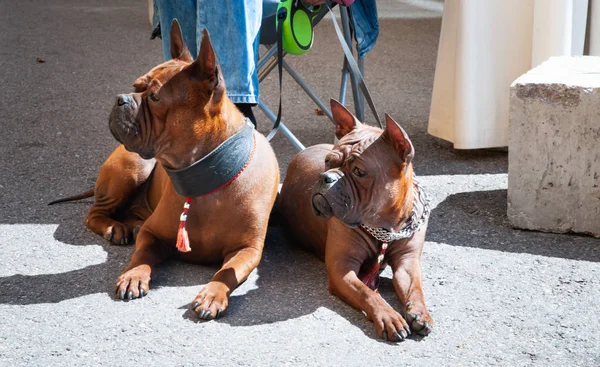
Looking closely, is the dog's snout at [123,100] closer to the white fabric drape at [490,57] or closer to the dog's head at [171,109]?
the dog's head at [171,109]

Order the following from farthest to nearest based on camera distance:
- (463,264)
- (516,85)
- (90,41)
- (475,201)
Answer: (90,41) → (475,201) → (516,85) → (463,264)

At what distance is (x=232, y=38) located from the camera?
397 cm

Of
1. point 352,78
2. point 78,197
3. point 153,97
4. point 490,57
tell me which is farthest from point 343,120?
point 490,57

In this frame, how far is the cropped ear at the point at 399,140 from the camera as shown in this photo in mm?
3051

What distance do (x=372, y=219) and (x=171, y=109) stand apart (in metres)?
0.85

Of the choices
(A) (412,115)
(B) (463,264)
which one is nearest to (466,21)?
(A) (412,115)

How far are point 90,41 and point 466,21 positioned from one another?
211 inches

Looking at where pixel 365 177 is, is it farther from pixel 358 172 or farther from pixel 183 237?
pixel 183 237

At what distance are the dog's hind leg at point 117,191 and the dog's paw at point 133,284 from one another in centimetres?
53

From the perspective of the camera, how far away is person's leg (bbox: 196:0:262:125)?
13.0 ft

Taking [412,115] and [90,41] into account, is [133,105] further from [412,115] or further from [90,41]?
[90,41]

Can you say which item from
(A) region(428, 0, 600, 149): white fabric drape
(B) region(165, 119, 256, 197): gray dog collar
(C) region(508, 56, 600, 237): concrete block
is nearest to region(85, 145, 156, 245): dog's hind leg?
(B) region(165, 119, 256, 197): gray dog collar

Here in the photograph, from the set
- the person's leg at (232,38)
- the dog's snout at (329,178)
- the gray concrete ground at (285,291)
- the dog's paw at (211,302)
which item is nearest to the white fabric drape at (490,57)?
the gray concrete ground at (285,291)

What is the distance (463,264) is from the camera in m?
3.73
